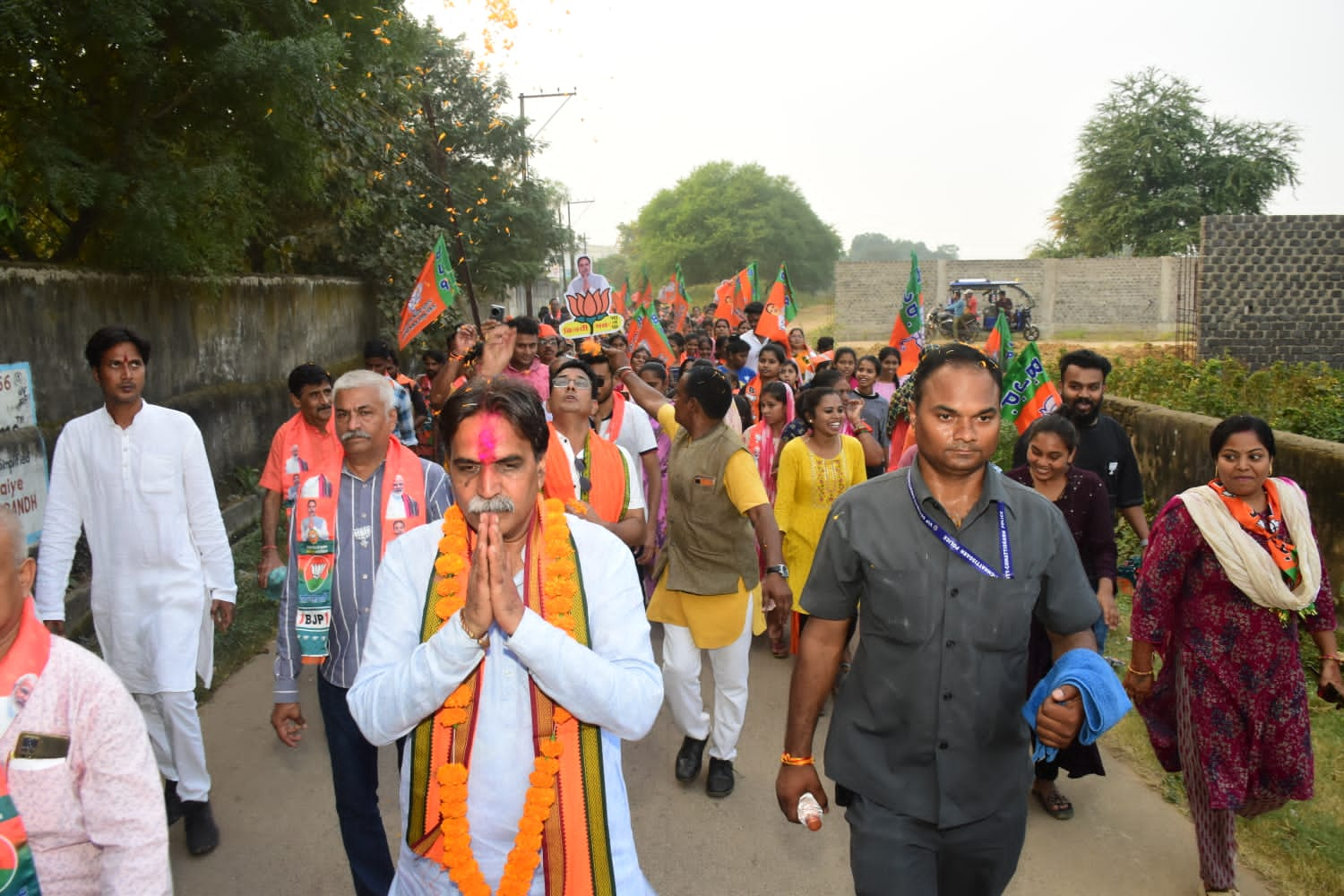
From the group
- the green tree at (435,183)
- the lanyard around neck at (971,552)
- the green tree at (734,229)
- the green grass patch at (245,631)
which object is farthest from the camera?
the green tree at (734,229)

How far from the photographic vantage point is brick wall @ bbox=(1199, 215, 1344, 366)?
56.4 feet

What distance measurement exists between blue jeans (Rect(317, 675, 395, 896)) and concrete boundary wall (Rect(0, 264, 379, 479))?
428 centimetres

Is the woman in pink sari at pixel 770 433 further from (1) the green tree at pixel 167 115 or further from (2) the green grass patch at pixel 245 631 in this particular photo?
(1) the green tree at pixel 167 115

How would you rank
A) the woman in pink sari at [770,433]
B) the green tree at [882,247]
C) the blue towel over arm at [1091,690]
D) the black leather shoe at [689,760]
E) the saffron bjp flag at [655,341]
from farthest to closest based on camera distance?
the green tree at [882,247], the saffron bjp flag at [655,341], the woman in pink sari at [770,433], the black leather shoe at [689,760], the blue towel over arm at [1091,690]

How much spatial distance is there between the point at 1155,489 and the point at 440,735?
8240 mm

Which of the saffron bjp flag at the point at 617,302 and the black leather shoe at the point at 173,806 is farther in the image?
the saffron bjp flag at the point at 617,302

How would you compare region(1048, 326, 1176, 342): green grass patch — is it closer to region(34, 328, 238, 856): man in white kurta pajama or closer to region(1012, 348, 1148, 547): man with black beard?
region(1012, 348, 1148, 547): man with black beard

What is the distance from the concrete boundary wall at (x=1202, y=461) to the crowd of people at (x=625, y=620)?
263 cm

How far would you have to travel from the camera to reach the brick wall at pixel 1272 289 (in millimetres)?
17188

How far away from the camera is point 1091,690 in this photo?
234cm

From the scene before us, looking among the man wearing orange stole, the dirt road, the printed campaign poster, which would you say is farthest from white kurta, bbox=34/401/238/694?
the printed campaign poster

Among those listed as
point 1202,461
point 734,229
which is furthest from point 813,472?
point 734,229

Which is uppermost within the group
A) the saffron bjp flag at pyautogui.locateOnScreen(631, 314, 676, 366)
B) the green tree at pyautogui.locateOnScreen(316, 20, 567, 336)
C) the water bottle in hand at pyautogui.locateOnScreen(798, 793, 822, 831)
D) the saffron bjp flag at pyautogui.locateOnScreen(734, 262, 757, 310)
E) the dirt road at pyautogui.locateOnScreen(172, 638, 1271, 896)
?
the green tree at pyautogui.locateOnScreen(316, 20, 567, 336)

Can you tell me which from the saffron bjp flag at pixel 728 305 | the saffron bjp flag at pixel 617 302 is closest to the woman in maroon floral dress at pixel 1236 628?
the saffron bjp flag at pixel 617 302
